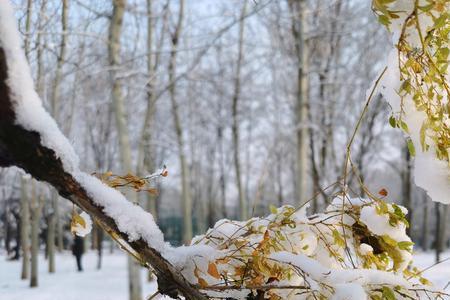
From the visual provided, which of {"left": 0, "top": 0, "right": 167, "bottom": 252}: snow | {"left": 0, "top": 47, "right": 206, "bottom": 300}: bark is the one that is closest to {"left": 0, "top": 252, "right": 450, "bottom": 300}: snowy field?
{"left": 0, "top": 47, "right": 206, "bottom": 300}: bark

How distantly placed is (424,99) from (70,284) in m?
12.7

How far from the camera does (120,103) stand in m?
6.78

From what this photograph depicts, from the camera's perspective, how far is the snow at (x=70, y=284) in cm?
1053

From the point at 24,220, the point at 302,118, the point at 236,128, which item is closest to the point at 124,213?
the point at 302,118

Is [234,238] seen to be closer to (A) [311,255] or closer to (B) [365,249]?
(A) [311,255]

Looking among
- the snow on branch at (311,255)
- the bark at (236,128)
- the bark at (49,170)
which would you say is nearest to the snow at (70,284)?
the bark at (236,128)

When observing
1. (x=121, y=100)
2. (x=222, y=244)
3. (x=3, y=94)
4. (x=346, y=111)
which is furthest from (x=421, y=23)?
(x=346, y=111)

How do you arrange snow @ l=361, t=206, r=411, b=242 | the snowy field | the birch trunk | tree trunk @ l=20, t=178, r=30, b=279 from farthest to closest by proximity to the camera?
tree trunk @ l=20, t=178, r=30, b=279
the snowy field
the birch trunk
snow @ l=361, t=206, r=411, b=242

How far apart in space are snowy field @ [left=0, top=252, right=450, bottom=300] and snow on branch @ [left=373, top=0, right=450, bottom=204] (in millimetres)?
7124

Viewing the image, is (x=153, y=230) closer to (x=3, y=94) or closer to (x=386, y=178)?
(x=3, y=94)

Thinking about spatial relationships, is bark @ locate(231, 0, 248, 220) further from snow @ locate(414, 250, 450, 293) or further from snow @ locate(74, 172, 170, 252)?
snow @ locate(74, 172, 170, 252)

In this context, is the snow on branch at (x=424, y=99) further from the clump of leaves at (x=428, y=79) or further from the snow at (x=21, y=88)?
the snow at (x=21, y=88)

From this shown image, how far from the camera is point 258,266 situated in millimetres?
1257

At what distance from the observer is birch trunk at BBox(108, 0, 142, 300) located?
21.2 feet
